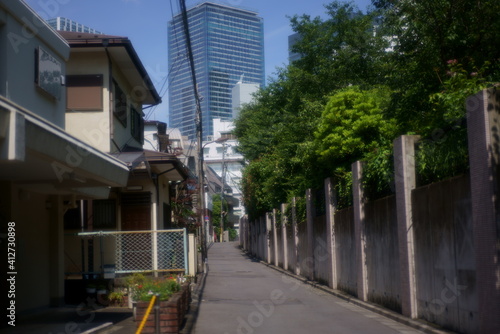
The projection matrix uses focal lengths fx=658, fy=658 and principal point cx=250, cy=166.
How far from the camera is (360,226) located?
17.0 meters

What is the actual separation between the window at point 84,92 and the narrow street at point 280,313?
21.8ft

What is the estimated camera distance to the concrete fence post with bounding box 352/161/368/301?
16891mm

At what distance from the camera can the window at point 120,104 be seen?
20.4 m

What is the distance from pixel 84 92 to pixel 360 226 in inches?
357

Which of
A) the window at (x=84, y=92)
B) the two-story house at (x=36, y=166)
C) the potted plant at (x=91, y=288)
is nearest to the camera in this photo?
the two-story house at (x=36, y=166)

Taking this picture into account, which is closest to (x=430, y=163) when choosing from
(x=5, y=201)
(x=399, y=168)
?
(x=399, y=168)

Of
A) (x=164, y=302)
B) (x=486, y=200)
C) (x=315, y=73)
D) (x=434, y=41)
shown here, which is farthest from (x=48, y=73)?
(x=315, y=73)

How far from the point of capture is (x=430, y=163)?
1231 cm

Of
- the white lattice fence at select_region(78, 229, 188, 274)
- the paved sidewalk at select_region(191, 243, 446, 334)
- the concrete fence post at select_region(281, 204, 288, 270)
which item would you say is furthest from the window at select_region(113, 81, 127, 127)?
the concrete fence post at select_region(281, 204, 288, 270)

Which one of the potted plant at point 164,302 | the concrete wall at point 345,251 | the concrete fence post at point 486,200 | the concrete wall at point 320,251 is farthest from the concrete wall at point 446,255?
the concrete wall at point 320,251

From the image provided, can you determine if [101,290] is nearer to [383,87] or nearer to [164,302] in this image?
[164,302]

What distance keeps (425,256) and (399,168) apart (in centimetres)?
198

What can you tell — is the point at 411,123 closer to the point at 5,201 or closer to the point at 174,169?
the point at 174,169

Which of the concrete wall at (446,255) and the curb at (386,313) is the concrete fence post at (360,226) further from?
the concrete wall at (446,255)
